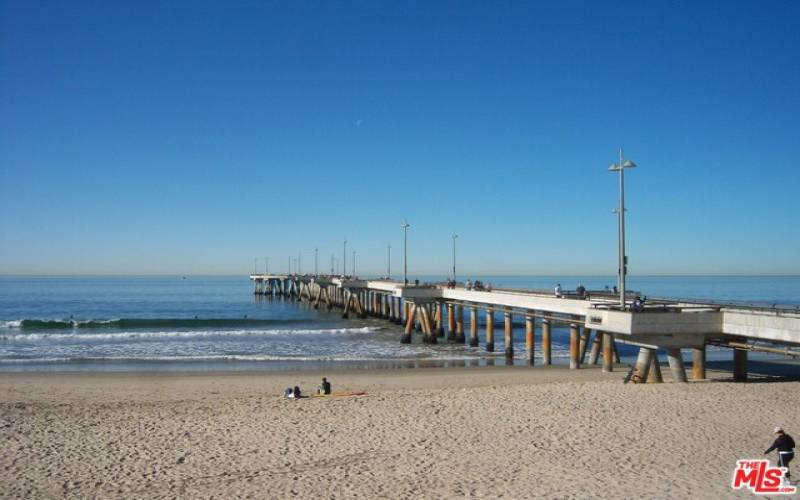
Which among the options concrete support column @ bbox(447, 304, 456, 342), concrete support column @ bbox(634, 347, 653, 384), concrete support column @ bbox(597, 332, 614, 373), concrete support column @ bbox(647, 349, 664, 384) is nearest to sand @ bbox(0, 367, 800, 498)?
concrete support column @ bbox(634, 347, 653, 384)

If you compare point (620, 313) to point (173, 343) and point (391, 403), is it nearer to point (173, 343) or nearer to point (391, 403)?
point (391, 403)

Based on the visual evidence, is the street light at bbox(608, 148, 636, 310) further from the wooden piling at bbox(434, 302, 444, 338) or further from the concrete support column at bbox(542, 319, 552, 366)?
the wooden piling at bbox(434, 302, 444, 338)

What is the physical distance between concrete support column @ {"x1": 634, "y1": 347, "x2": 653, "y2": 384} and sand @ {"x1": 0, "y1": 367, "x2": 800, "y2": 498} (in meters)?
0.82

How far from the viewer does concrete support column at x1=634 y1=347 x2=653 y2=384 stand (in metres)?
17.2

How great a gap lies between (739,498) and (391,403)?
28.0 feet

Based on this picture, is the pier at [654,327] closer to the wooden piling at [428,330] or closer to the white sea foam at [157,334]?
the wooden piling at [428,330]

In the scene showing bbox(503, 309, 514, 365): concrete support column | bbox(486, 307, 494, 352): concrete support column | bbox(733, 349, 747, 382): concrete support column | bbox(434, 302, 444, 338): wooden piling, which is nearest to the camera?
bbox(733, 349, 747, 382): concrete support column

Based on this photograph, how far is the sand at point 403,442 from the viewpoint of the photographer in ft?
30.4

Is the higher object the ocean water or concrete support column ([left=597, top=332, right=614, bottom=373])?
concrete support column ([left=597, top=332, right=614, bottom=373])

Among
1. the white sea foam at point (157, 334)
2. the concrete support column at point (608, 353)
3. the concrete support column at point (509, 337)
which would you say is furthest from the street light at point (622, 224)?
the white sea foam at point (157, 334)

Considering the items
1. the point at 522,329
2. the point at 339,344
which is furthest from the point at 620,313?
the point at 522,329

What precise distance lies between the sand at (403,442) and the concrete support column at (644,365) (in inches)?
A: 32.3

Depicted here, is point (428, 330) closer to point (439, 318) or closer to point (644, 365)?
point (439, 318)

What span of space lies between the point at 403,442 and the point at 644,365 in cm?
876
